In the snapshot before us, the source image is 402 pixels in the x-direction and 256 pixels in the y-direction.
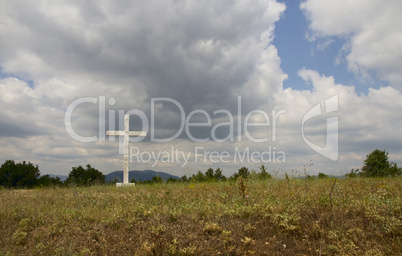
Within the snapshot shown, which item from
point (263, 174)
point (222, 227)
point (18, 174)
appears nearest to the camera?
point (222, 227)

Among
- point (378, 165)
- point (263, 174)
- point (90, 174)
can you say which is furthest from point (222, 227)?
point (90, 174)

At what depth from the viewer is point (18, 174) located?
52.7 ft

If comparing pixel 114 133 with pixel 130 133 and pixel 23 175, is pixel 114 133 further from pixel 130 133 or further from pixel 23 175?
pixel 23 175

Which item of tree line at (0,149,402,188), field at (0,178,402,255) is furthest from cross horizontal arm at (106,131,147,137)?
field at (0,178,402,255)

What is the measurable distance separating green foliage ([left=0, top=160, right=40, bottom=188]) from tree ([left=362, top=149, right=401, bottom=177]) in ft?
60.0

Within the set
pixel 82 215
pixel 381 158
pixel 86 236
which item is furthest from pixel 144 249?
pixel 381 158

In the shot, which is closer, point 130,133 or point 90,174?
point 130,133

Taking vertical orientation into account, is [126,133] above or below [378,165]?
above

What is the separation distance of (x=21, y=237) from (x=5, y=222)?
1.35m

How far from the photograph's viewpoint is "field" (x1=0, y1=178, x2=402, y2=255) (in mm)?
4297

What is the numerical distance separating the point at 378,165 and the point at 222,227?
12.5 metres

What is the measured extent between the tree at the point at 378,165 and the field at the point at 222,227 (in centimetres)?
825

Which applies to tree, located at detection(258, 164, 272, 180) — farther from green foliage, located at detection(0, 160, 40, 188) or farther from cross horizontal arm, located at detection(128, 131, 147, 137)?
green foliage, located at detection(0, 160, 40, 188)

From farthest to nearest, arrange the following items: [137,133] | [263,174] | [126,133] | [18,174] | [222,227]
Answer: [18,174]
[137,133]
[126,133]
[263,174]
[222,227]
